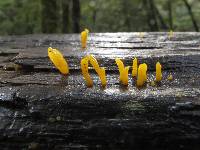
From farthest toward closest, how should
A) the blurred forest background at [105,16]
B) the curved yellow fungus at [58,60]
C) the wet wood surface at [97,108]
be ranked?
the blurred forest background at [105,16]
the curved yellow fungus at [58,60]
the wet wood surface at [97,108]

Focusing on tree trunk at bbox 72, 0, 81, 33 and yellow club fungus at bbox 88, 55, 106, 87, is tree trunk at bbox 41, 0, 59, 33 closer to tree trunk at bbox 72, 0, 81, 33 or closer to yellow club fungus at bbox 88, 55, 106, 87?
tree trunk at bbox 72, 0, 81, 33

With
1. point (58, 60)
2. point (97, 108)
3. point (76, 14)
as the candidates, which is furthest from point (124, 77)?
point (76, 14)

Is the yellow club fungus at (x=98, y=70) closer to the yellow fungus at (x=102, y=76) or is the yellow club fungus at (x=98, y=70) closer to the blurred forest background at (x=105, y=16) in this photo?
the yellow fungus at (x=102, y=76)

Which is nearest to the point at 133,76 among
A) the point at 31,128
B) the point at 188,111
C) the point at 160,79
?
the point at 160,79

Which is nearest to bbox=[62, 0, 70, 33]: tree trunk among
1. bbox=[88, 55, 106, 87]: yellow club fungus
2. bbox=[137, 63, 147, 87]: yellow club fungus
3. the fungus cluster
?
the fungus cluster

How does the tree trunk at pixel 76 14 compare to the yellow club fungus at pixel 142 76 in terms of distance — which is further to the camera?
the tree trunk at pixel 76 14

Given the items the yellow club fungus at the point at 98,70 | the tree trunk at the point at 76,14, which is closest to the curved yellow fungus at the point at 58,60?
the yellow club fungus at the point at 98,70
